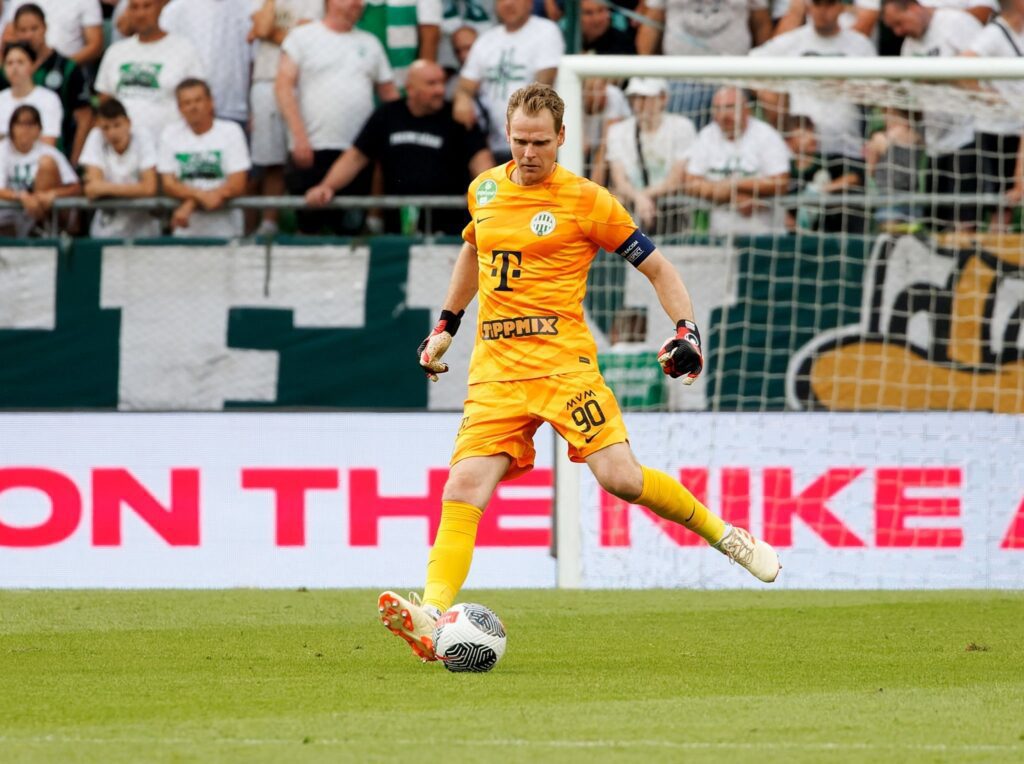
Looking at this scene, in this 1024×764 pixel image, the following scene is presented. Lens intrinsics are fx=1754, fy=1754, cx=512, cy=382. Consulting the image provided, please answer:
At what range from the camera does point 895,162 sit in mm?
12094

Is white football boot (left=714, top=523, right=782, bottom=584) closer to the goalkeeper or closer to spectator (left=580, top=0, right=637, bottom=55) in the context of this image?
the goalkeeper

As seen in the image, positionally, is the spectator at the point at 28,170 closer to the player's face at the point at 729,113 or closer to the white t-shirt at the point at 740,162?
the white t-shirt at the point at 740,162

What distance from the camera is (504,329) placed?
6.78 m

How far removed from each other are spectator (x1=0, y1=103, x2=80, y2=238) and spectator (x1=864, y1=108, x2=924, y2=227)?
560cm

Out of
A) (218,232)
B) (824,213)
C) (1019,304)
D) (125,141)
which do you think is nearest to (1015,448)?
(1019,304)

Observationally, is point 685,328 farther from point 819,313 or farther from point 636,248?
point 819,313

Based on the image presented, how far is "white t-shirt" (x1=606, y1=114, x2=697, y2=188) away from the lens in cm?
1193

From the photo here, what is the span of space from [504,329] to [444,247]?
5137 mm

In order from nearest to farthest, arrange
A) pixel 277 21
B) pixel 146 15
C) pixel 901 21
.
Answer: pixel 901 21, pixel 146 15, pixel 277 21

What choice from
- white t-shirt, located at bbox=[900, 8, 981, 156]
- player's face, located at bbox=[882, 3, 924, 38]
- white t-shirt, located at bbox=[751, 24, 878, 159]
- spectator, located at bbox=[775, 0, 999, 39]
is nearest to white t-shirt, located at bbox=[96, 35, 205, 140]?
white t-shirt, located at bbox=[751, 24, 878, 159]

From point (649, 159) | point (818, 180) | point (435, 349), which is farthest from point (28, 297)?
point (435, 349)

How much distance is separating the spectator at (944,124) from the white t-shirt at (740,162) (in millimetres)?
1049

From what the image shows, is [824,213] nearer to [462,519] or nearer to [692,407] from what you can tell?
[692,407]

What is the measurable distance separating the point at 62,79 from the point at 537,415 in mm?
7494
